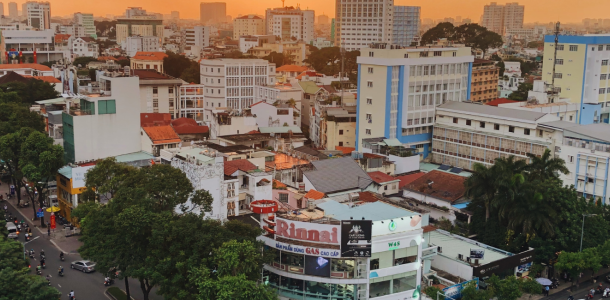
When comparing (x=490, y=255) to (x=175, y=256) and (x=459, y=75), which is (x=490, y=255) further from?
(x=459, y=75)

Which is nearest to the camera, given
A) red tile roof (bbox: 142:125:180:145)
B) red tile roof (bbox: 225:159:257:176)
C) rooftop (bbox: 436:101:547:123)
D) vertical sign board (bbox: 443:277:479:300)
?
vertical sign board (bbox: 443:277:479:300)

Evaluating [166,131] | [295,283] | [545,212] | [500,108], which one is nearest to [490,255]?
[545,212]

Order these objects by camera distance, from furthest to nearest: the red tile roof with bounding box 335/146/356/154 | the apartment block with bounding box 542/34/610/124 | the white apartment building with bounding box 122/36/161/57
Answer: the white apartment building with bounding box 122/36/161/57, the apartment block with bounding box 542/34/610/124, the red tile roof with bounding box 335/146/356/154

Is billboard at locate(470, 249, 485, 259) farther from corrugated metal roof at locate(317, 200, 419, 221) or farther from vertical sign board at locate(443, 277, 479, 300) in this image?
corrugated metal roof at locate(317, 200, 419, 221)

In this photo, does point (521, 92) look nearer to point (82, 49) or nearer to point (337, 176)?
point (337, 176)

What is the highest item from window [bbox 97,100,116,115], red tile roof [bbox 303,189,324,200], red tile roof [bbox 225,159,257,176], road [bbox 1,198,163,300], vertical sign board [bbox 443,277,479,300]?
window [bbox 97,100,116,115]

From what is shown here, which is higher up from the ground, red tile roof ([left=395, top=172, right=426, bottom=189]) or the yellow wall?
the yellow wall

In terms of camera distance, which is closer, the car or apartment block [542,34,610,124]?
the car

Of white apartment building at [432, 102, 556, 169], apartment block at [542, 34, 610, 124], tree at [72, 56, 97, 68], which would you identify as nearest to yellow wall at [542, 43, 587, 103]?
apartment block at [542, 34, 610, 124]
